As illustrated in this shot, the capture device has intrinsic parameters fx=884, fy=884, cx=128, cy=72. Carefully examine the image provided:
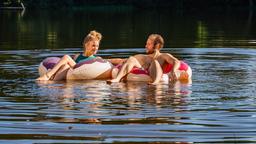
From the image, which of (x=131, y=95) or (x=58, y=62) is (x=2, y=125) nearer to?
(x=131, y=95)

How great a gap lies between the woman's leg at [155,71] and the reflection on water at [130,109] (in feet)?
0.67

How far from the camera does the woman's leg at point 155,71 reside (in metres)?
15.2

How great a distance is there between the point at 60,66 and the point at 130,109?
4.44 meters

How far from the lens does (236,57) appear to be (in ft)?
67.4

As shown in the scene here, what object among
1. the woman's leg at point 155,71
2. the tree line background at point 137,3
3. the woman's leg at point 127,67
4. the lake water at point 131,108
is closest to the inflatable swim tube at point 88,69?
the lake water at point 131,108

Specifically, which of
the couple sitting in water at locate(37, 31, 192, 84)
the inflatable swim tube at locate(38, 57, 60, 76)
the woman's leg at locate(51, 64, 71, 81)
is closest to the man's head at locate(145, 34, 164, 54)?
the couple sitting in water at locate(37, 31, 192, 84)

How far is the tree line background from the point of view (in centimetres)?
8525

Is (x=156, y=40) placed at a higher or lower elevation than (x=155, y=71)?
higher

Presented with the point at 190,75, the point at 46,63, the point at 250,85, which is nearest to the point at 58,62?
the point at 46,63

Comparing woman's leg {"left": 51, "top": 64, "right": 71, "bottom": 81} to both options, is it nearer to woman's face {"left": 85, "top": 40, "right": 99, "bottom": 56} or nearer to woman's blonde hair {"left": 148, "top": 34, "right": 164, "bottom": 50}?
woman's face {"left": 85, "top": 40, "right": 99, "bottom": 56}

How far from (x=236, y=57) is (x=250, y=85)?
597cm

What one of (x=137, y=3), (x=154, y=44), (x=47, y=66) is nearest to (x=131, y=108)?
(x=154, y=44)

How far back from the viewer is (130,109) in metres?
11.7

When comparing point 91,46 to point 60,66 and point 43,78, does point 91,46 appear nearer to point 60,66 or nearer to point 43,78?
point 60,66
